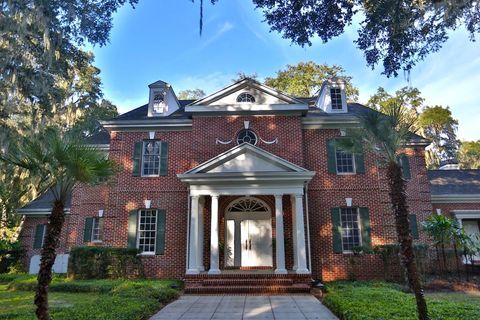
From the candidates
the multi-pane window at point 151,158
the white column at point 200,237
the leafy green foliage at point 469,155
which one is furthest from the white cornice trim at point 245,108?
the leafy green foliage at point 469,155

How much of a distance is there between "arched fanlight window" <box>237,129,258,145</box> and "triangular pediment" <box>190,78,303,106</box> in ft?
4.01

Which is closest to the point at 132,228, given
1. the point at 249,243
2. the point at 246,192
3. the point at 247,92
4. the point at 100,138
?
the point at 249,243

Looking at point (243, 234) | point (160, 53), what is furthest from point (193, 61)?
point (243, 234)

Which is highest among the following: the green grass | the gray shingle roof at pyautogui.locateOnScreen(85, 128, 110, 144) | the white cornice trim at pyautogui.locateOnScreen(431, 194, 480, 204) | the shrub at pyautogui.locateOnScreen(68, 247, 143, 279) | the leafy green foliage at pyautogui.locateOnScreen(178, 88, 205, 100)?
the leafy green foliage at pyautogui.locateOnScreen(178, 88, 205, 100)

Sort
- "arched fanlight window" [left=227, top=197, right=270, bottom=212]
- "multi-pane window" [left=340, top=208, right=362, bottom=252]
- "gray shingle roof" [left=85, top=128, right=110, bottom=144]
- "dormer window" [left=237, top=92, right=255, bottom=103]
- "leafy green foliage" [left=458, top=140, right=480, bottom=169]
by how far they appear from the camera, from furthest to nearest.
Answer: "leafy green foliage" [left=458, top=140, right=480, bottom=169] < "gray shingle roof" [left=85, top=128, right=110, bottom=144] < "dormer window" [left=237, top=92, right=255, bottom=103] < "arched fanlight window" [left=227, top=197, right=270, bottom=212] < "multi-pane window" [left=340, top=208, right=362, bottom=252]

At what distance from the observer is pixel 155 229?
537 inches

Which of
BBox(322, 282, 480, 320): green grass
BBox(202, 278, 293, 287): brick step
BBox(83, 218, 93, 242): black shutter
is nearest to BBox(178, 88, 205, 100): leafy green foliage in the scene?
BBox(83, 218, 93, 242): black shutter

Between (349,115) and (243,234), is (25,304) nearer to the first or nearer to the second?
(243,234)

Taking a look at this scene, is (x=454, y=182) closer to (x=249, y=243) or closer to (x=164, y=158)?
(x=249, y=243)

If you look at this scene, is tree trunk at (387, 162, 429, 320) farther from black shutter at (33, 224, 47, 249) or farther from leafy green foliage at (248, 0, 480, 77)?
black shutter at (33, 224, 47, 249)

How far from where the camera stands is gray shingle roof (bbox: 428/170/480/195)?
56.2 ft

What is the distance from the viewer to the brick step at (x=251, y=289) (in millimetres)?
10789

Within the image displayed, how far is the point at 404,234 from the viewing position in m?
6.01

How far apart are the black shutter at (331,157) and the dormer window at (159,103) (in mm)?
7409
